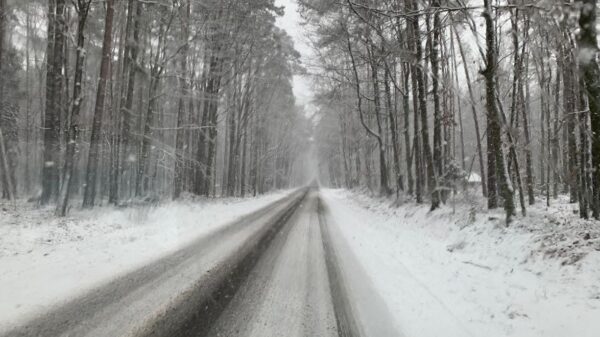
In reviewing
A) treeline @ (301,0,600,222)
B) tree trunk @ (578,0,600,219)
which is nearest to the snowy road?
treeline @ (301,0,600,222)

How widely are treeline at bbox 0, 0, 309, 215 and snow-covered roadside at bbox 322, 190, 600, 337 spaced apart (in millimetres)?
9606

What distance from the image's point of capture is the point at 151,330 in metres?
3.60

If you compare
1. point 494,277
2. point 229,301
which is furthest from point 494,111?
point 229,301

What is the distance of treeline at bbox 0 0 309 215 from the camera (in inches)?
480

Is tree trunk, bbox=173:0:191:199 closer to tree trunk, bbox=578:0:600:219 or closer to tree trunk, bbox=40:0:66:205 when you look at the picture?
tree trunk, bbox=40:0:66:205

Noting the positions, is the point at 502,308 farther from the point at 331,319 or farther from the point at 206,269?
the point at 206,269

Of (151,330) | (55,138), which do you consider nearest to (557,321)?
(151,330)

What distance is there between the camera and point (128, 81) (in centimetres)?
1705

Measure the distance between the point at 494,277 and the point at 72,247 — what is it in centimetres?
785

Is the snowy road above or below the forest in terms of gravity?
below

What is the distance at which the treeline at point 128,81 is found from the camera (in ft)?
40.0

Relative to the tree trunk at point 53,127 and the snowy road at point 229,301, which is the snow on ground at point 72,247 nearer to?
the snowy road at point 229,301

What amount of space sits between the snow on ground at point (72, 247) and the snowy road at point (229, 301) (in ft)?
1.31

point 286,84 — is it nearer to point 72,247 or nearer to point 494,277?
point 72,247
